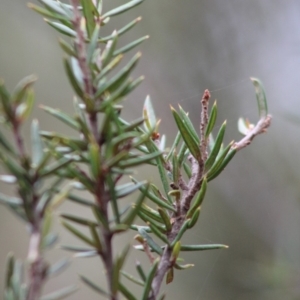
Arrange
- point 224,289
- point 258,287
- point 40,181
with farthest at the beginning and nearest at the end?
point 224,289
point 258,287
point 40,181

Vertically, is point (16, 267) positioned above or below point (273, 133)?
above

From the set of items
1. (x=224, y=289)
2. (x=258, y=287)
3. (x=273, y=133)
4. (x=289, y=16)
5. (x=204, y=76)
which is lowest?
(x=224, y=289)

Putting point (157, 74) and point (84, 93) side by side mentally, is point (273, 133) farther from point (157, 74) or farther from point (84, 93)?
point (84, 93)

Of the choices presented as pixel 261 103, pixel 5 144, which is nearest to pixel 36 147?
pixel 5 144

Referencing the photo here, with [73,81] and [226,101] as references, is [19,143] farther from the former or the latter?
[226,101]

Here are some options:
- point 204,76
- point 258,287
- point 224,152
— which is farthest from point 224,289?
point 224,152

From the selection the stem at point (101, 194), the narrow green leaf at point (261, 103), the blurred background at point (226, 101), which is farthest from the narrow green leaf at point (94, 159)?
the blurred background at point (226, 101)

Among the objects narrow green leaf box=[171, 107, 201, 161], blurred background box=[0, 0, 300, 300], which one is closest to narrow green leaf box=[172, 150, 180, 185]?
narrow green leaf box=[171, 107, 201, 161]

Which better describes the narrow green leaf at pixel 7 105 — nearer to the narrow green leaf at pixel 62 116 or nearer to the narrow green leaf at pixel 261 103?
the narrow green leaf at pixel 62 116
